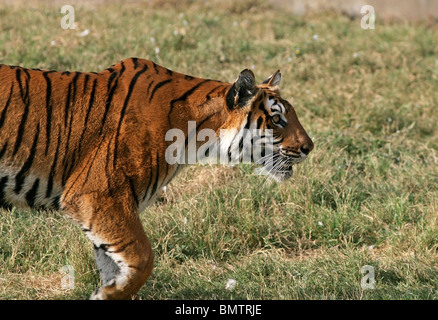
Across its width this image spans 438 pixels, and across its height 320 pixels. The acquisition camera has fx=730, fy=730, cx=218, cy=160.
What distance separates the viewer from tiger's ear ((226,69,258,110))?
3709 millimetres

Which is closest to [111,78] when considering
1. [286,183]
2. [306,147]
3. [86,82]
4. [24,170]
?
[86,82]

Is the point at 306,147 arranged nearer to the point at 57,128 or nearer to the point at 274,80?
the point at 274,80

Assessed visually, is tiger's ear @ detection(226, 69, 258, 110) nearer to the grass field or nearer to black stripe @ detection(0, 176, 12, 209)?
the grass field

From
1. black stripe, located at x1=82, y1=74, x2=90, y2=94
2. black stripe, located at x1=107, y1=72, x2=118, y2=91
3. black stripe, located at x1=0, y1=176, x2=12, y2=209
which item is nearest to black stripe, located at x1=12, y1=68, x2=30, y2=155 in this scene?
black stripe, located at x1=0, y1=176, x2=12, y2=209

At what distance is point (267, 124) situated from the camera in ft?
12.7

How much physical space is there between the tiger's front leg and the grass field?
1.71 ft

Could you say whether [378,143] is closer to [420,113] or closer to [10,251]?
[420,113]

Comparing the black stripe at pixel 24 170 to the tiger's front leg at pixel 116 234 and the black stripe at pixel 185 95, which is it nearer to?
the tiger's front leg at pixel 116 234

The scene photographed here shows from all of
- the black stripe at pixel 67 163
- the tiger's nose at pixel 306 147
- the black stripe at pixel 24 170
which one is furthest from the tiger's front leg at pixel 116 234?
the tiger's nose at pixel 306 147

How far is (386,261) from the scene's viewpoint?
4422mm

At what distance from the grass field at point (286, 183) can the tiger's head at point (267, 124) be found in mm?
711

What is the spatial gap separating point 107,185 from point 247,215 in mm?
1535

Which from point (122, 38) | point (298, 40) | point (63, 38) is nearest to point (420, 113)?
point (298, 40)

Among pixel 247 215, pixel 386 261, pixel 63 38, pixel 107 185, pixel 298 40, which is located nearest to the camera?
pixel 107 185
